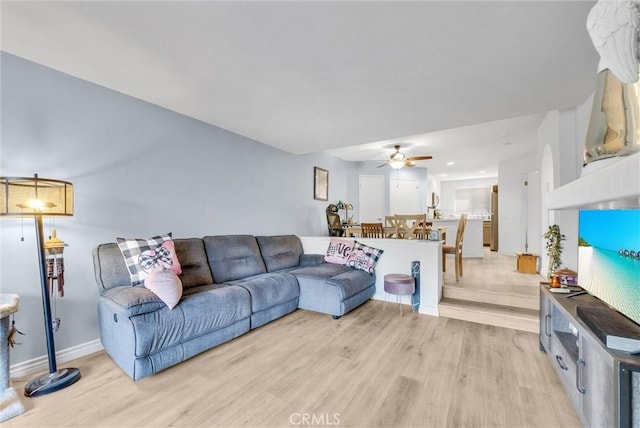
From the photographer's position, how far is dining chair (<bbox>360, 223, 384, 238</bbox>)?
4.46m

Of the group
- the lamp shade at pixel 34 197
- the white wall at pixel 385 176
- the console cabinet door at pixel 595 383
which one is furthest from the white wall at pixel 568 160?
the lamp shade at pixel 34 197

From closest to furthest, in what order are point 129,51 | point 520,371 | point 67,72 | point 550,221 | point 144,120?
1. point 129,51
2. point 520,371
3. point 67,72
4. point 144,120
5. point 550,221

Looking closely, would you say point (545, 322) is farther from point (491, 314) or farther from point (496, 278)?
point (496, 278)

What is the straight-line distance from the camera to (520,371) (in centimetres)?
210

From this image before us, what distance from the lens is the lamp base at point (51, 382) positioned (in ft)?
5.96

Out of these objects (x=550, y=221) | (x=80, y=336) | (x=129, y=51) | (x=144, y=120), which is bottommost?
(x=80, y=336)

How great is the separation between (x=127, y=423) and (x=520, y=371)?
2.72 m

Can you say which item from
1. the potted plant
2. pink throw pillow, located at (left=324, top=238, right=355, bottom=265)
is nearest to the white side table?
pink throw pillow, located at (left=324, top=238, right=355, bottom=265)

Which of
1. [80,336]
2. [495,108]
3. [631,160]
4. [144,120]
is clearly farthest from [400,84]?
[80,336]

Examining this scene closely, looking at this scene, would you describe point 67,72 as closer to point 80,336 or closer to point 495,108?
point 80,336

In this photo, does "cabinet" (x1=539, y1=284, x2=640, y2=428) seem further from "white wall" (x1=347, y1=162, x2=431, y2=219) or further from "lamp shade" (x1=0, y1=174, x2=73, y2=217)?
"white wall" (x1=347, y1=162, x2=431, y2=219)

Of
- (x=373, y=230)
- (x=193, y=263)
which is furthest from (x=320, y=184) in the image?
(x=193, y=263)

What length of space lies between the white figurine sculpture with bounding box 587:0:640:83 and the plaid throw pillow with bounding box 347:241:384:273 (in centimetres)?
327

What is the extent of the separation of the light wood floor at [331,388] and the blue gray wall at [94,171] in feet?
2.09
